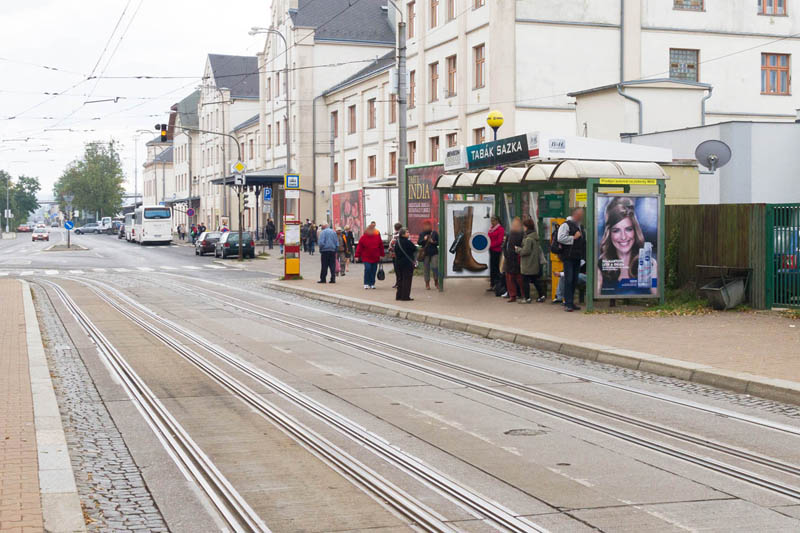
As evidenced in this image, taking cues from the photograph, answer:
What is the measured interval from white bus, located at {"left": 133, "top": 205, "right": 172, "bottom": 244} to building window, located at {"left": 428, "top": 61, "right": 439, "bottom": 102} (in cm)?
3496

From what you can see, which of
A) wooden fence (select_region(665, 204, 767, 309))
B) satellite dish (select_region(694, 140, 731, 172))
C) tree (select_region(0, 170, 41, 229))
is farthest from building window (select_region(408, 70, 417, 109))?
tree (select_region(0, 170, 41, 229))

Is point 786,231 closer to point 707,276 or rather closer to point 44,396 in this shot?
point 707,276

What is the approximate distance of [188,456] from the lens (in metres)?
7.34

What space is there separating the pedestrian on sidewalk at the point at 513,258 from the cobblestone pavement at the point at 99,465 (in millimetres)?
10248

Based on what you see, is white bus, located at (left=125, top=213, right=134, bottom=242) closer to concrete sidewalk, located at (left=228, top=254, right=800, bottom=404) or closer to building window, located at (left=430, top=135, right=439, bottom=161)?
building window, located at (left=430, top=135, right=439, bottom=161)

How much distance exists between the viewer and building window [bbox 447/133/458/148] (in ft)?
142

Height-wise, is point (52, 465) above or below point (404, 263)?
below

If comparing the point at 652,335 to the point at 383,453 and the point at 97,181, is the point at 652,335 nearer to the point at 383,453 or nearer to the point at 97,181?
the point at 383,453

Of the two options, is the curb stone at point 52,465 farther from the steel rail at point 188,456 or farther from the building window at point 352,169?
the building window at point 352,169

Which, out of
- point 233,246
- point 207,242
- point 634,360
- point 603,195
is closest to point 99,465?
point 634,360

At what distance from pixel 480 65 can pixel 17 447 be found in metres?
35.8

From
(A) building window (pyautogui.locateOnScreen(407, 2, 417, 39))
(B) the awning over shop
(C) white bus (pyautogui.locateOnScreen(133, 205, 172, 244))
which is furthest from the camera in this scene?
(C) white bus (pyautogui.locateOnScreen(133, 205, 172, 244))

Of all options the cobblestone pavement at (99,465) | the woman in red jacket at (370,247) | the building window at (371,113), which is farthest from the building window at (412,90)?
the cobblestone pavement at (99,465)

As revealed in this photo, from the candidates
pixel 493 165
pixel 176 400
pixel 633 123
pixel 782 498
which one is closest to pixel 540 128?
pixel 633 123
